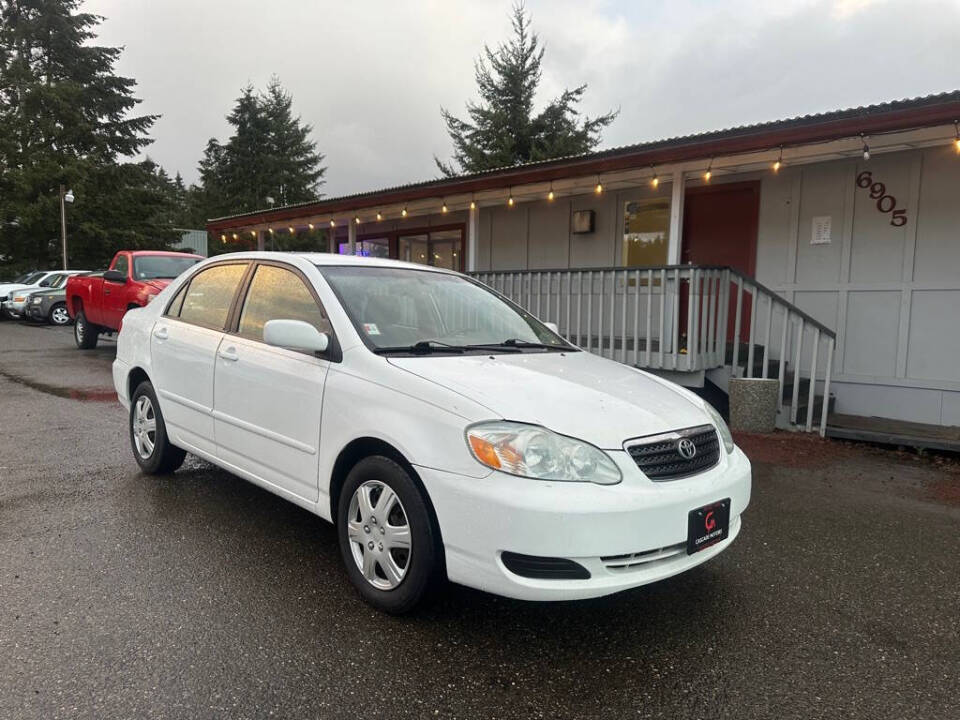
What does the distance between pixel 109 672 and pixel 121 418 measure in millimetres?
4974

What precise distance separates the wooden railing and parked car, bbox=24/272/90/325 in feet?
49.0

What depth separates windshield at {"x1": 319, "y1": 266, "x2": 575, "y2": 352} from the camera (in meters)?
3.14

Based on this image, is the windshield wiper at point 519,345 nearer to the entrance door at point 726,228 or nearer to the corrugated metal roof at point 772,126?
the corrugated metal roof at point 772,126

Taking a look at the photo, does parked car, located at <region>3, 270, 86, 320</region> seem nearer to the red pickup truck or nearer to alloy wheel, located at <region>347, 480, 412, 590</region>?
the red pickup truck

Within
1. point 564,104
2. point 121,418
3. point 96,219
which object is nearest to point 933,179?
point 121,418

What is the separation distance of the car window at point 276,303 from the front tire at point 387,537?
87cm

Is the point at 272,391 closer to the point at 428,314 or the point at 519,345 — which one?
the point at 428,314

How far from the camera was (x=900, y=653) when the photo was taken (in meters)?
2.51

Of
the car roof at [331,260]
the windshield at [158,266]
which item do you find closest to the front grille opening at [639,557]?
the car roof at [331,260]

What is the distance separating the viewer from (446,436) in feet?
7.89

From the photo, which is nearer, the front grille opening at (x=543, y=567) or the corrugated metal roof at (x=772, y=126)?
the front grille opening at (x=543, y=567)

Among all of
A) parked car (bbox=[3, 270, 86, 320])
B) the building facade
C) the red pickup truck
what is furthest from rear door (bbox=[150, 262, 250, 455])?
parked car (bbox=[3, 270, 86, 320])

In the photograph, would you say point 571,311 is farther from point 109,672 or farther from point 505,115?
point 505,115

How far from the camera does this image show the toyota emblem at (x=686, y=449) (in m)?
2.57
